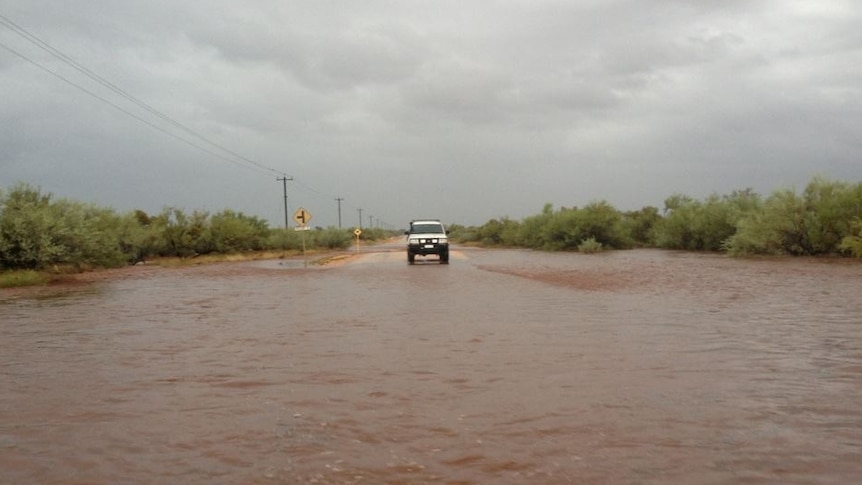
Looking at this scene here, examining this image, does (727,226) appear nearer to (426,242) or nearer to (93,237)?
(426,242)

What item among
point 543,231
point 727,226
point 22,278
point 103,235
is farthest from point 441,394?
point 543,231

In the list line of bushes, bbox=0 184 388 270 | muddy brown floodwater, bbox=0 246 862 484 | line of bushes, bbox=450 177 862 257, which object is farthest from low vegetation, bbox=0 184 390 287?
line of bushes, bbox=450 177 862 257

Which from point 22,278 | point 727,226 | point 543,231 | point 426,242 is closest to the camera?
point 22,278

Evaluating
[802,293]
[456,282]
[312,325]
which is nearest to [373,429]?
[312,325]

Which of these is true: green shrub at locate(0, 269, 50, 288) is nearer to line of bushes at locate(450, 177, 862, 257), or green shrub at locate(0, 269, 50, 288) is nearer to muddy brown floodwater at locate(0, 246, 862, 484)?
muddy brown floodwater at locate(0, 246, 862, 484)

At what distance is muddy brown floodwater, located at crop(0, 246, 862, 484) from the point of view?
15.9 feet

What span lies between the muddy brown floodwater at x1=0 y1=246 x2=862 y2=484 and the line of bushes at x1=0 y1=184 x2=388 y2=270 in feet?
42.7

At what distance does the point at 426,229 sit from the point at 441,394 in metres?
27.9

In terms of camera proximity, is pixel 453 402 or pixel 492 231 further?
pixel 492 231

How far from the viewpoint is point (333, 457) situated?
5043 millimetres

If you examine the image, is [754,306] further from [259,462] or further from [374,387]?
[259,462]

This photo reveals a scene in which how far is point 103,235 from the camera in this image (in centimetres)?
3312

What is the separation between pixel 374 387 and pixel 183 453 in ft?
8.22

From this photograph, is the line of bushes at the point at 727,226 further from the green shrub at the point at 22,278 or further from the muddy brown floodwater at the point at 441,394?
the green shrub at the point at 22,278
